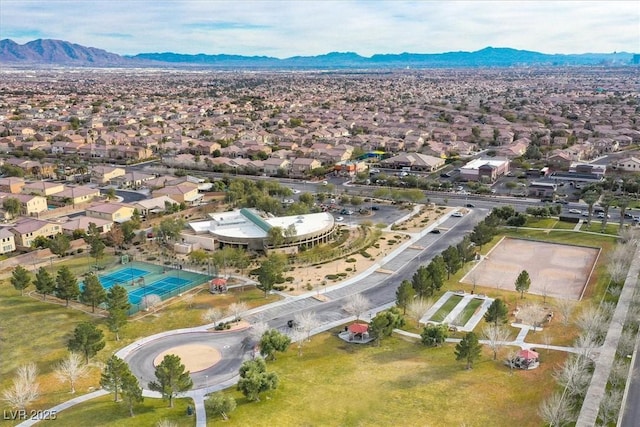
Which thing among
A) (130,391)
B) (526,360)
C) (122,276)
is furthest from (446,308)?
(122,276)

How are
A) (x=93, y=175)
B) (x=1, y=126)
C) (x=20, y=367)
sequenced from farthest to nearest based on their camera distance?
(x=1, y=126) < (x=93, y=175) < (x=20, y=367)

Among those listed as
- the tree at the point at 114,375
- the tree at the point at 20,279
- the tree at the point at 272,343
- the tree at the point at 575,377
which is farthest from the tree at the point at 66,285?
the tree at the point at 575,377

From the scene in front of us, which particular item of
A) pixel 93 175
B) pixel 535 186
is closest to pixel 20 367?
pixel 93 175

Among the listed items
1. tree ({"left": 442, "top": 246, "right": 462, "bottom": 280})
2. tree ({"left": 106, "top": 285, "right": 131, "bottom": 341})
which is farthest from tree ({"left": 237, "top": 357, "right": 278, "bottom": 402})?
tree ({"left": 442, "top": 246, "right": 462, "bottom": 280})

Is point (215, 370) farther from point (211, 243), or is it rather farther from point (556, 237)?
point (556, 237)

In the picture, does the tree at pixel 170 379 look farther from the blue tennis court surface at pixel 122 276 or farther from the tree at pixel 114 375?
the blue tennis court surface at pixel 122 276

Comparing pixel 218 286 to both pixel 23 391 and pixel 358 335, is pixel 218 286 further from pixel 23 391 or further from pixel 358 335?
pixel 23 391
